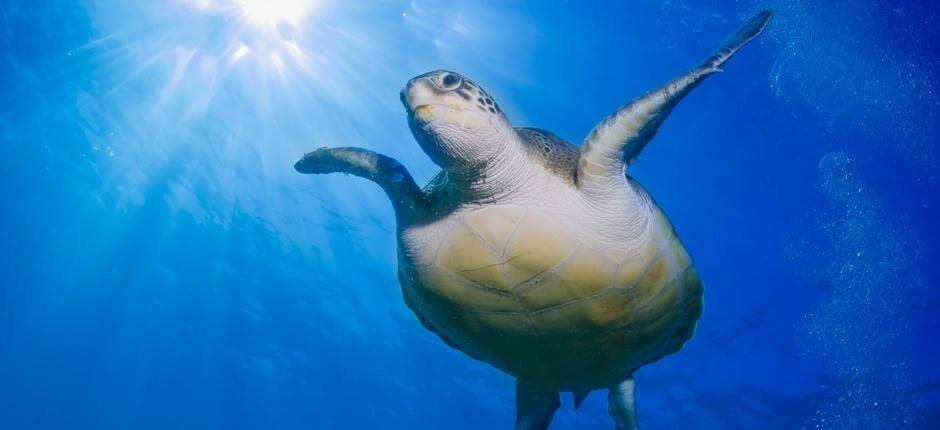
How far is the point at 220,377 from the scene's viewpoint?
38594mm

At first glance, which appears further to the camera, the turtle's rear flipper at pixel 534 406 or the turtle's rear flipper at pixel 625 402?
the turtle's rear flipper at pixel 625 402

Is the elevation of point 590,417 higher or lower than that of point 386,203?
lower

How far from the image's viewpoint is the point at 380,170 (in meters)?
3.68

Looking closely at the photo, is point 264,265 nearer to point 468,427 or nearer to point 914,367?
point 468,427

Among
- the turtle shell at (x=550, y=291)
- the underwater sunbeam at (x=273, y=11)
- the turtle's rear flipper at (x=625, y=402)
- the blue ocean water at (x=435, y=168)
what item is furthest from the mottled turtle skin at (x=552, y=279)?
the underwater sunbeam at (x=273, y=11)

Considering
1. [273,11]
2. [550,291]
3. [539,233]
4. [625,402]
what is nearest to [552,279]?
[550,291]

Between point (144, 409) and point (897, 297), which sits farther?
point (144, 409)

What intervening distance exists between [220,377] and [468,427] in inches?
805

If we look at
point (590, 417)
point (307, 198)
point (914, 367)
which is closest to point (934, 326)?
point (914, 367)

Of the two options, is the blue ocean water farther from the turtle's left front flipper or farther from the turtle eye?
the turtle eye

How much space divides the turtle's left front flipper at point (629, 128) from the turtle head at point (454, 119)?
52 centimetres

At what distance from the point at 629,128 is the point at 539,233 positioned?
809 mm

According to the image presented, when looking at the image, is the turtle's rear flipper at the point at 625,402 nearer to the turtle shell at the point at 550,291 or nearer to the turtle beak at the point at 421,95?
the turtle shell at the point at 550,291

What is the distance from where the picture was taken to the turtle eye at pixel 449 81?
259cm
